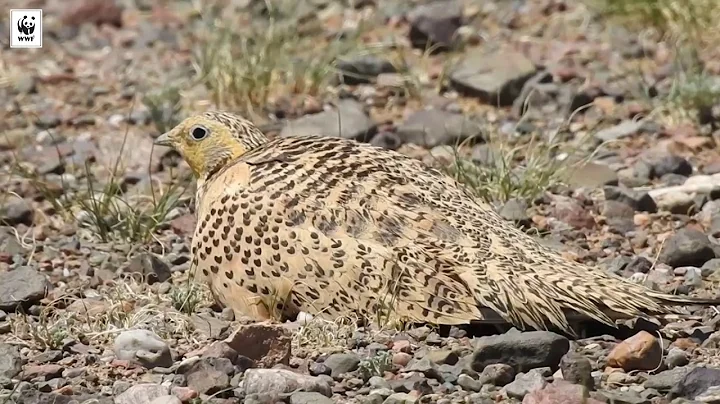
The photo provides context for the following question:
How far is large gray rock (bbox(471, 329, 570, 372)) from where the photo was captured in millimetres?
Answer: 4887

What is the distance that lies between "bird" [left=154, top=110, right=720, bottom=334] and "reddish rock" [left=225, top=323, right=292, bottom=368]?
353 millimetres

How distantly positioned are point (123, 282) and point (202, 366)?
1290 millimetres

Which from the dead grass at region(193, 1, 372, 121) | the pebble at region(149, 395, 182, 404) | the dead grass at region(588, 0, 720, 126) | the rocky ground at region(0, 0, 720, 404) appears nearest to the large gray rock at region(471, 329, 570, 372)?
the rocky ground at region(0, 0, 720, 404)

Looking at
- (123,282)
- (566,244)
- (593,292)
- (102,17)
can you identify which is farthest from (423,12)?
(593,292)

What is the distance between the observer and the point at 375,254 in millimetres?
5211

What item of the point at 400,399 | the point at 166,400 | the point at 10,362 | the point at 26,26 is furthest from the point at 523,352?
the point at 26,26

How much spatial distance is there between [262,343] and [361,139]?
→ 3.08 m

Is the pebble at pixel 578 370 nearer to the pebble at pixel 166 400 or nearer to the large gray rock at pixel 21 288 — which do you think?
the pebble at pixel 166 400

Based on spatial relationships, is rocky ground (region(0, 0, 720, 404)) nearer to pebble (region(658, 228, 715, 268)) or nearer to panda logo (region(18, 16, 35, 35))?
pebble (region(658, 228, 715, 268))

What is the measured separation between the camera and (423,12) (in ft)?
32.8

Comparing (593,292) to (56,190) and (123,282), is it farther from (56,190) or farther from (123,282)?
(56,190)

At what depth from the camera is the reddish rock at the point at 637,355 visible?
193 inches

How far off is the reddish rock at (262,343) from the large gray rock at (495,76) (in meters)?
3.81

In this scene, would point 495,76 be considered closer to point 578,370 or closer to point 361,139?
point 361,139
